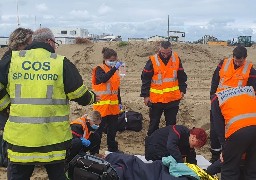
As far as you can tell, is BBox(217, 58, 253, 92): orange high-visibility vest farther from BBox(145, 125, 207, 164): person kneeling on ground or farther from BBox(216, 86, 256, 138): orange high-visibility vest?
BBox(216, 86, 256, 138): orange high-visibility vest

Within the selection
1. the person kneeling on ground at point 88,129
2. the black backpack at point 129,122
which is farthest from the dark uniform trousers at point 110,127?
the black backpack at point 129,122

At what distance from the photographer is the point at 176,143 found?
16.6 feet

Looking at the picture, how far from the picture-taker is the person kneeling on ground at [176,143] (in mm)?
4895

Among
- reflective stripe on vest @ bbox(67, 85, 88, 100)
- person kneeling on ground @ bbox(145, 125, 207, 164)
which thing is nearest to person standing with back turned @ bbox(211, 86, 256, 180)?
person kneeling on ground @ bbox(145, 125, 207, 164)

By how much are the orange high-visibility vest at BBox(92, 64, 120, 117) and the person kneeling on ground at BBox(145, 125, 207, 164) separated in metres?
1.05

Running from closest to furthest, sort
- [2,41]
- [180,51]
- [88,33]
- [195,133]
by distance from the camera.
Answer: [195,133] < [180,51] < [2,41] < [88,33]

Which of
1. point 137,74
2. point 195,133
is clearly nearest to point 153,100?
point 195,133

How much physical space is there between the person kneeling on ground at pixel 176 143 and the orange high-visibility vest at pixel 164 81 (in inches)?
46.1

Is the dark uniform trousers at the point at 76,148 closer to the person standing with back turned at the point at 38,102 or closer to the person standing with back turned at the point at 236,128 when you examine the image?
the person standing with back turned at the point at 38,102

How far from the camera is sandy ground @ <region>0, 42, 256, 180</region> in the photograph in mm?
8008

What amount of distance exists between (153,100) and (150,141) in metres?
1.25

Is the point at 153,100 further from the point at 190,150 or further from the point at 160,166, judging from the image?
the point at 160,166

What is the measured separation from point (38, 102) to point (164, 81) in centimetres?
346

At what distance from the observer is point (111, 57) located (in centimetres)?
627
